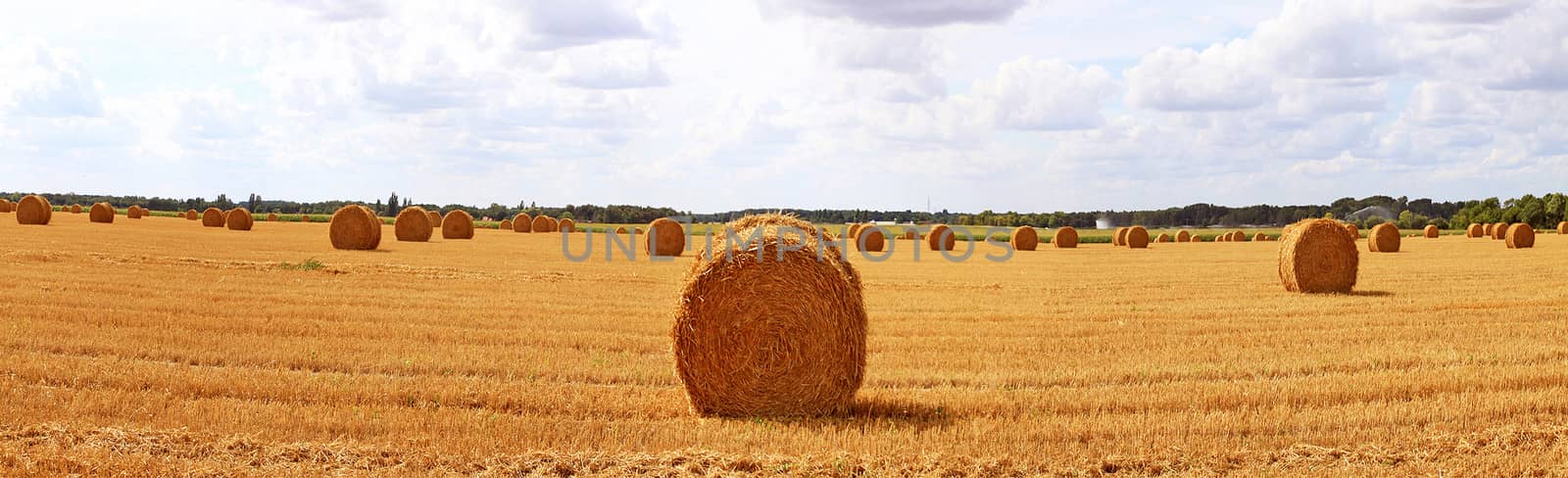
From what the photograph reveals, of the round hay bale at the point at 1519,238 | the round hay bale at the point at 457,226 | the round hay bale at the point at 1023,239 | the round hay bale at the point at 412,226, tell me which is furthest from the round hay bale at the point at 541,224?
the round hay bale at the point at 1519,238

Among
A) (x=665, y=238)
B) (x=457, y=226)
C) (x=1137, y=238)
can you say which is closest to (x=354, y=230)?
(x=665, y=238)

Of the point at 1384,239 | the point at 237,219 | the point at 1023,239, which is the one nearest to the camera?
the point at 1384,239

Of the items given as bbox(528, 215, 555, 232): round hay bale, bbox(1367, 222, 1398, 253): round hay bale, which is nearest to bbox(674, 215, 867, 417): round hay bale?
bbox(1367, 222, 1398, 253): round hay bale

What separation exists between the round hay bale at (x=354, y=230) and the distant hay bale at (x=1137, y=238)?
1174 inches

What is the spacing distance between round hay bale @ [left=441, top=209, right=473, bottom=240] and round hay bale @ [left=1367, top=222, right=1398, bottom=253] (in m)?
32.2

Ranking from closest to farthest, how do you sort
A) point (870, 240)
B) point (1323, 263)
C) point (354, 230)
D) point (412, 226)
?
point (1323, 263), point (354, 230), point (412, 226), point (870, 240)

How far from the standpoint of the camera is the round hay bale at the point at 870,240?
41469 millimetres

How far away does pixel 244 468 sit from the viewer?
7.09 meters

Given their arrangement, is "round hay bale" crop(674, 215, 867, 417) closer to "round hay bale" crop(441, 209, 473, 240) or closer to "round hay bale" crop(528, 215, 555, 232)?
"round hay bale" crop(441, 209, 473, 240)

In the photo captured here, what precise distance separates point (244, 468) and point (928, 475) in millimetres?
3999

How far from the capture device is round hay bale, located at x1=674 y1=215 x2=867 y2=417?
938 cm

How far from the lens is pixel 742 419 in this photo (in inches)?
365

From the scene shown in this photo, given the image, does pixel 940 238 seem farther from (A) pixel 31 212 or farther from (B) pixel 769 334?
(B) pixel 769 334

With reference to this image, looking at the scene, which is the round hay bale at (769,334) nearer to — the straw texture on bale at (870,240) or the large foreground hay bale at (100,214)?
the straw texture on bale at (870,240)
